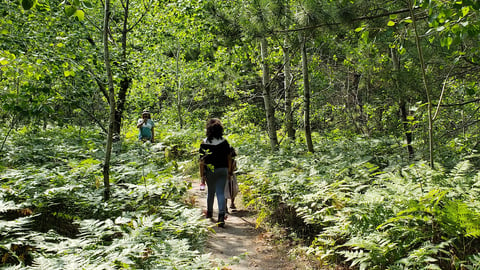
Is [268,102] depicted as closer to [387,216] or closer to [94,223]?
[387,216]

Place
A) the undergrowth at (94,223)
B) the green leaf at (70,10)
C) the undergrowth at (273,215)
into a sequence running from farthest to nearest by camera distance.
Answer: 1. the undergrowth at (273,215)
2. the undergrowth at (94,223)
3. the green leaf at (70,10)

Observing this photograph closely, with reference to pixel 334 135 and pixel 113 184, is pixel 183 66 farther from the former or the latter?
pixel 113 184

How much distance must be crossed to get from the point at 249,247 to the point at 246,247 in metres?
0.06

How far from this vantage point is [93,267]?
2.82 metres

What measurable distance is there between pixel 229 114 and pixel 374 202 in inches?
343

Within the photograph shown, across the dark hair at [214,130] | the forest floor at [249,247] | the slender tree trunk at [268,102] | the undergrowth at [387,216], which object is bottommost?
the forest floor at [249,247]

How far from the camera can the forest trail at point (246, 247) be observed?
4.85 meters

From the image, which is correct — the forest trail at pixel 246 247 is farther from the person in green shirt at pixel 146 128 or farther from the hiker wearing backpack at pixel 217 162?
the person in green shirt at pixel 146 128

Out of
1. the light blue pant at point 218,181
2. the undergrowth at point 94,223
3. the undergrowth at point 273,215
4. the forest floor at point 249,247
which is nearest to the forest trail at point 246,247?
the forest floor at point 249,247

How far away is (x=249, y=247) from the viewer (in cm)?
554

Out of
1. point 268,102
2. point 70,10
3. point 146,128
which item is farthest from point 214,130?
point 146,128

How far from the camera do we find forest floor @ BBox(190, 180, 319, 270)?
4.82 meters

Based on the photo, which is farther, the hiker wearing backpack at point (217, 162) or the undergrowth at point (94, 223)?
the hiker wearing backpack at point (217, 162)

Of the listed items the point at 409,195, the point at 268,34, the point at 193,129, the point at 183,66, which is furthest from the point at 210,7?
the point at 183,66
